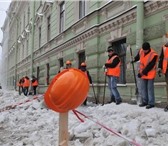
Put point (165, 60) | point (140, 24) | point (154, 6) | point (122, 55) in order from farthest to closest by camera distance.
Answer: point (122, 55)
point (140, 24)
point (154, 6)
point (165, 60)

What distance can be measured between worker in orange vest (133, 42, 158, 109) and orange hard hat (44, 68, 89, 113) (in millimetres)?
4337

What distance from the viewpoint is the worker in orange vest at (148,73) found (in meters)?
6.89

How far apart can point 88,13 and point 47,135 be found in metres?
7.13

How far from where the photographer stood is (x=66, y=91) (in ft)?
8.64

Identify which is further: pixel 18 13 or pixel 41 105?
pixel 18 13

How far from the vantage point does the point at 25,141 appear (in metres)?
5.13

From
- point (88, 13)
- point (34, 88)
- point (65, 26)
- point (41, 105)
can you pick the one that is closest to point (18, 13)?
point (34, 88)

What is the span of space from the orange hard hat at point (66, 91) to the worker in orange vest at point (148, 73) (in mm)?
4337

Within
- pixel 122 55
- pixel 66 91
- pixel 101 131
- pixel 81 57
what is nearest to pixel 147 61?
pixel 101 131

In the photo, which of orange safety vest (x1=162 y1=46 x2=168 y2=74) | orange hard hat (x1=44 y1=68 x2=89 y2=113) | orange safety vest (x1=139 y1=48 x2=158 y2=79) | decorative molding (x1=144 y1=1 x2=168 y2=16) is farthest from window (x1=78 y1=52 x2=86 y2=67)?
orange hard hat (x1=44 y1=68 x2=89 y2=113)

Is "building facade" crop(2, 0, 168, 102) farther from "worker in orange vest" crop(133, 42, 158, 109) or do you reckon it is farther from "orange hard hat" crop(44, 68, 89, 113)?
"orange hard hat" crop(44, 68, 89, 113)

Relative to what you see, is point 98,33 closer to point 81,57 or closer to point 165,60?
point 81,57

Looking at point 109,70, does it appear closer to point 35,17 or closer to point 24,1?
point 35,17

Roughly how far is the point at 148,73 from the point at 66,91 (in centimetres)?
464
